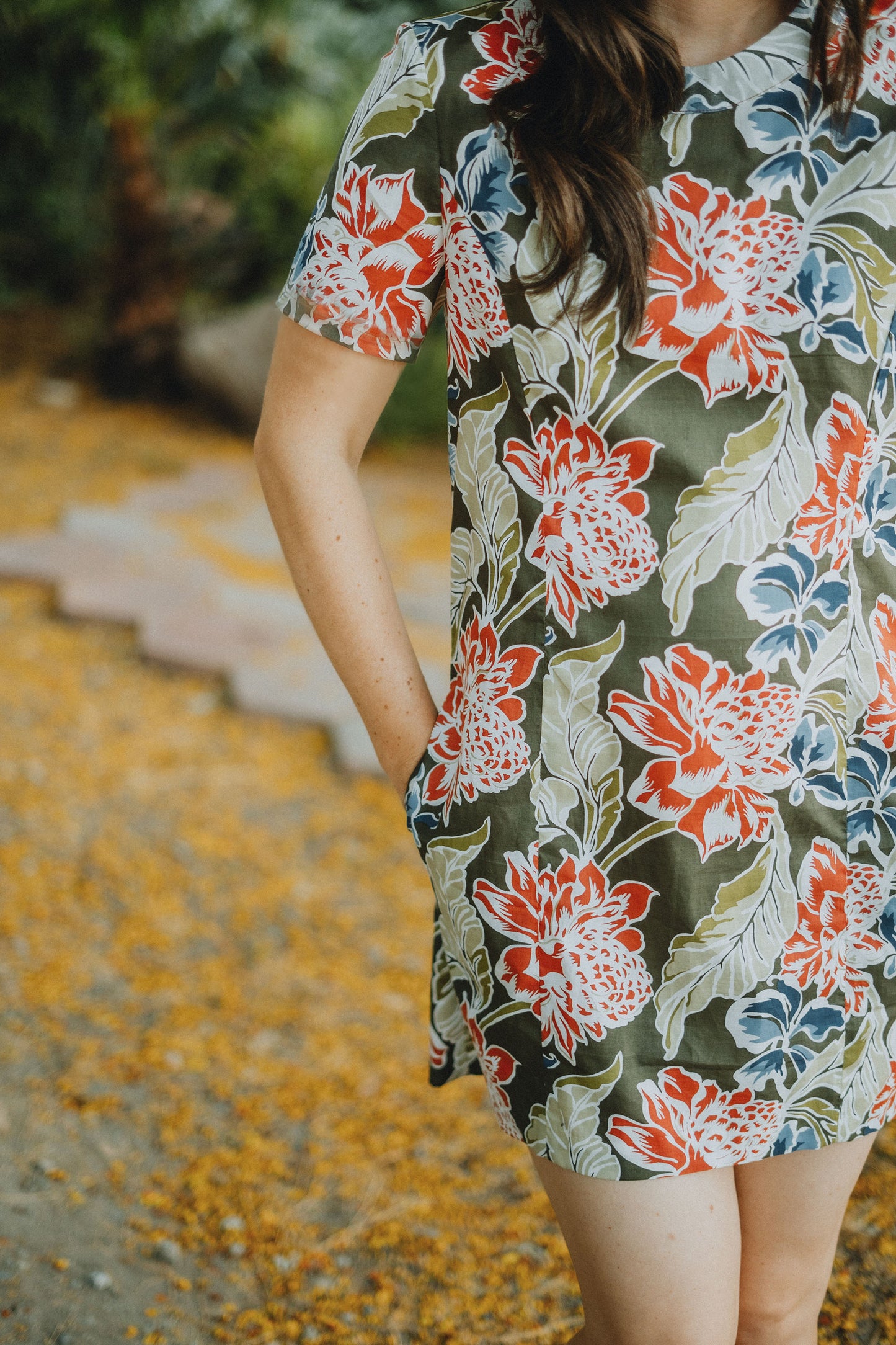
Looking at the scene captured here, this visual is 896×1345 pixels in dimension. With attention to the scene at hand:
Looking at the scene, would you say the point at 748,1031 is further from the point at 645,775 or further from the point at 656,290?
the point at 656,290

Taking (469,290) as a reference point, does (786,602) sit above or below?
below

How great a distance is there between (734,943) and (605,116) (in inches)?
26.9

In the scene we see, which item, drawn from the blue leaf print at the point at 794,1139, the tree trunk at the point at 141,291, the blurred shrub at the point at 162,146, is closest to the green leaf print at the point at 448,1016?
the blue leaf print at the point at 794,1139

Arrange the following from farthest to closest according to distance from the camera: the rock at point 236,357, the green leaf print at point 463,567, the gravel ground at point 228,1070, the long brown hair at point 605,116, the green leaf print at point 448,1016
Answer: the rock at point 236,357 < the gravel ground at point 228,1070 < the green leaf print at point 448,1016 < the green leaf print at point 463,567 < the long brown hair at point 605,116

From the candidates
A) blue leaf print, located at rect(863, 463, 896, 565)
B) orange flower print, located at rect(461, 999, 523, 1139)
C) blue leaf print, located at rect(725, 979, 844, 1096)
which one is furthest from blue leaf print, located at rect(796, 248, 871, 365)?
orange flower print, located at rect(461, 999, 523, 1139)

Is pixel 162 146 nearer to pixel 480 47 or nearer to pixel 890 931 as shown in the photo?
pixel 480 47

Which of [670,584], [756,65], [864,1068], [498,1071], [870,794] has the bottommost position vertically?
[498,1071]

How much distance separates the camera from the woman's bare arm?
1.06 meters

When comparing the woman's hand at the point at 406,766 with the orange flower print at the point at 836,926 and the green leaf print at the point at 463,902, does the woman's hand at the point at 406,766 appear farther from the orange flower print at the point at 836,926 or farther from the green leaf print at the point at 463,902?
the orange flower print at the point at 836,926

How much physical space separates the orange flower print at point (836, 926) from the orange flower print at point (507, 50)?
27.0 inches

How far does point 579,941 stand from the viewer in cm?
99

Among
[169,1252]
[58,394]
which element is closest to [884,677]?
[169,1252]

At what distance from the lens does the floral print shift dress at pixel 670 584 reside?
933 mm

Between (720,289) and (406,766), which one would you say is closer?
(720,289)
